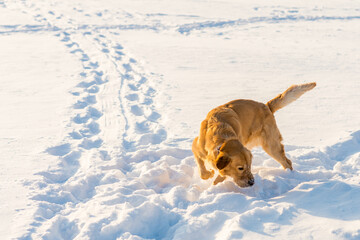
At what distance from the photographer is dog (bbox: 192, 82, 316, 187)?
3.92m

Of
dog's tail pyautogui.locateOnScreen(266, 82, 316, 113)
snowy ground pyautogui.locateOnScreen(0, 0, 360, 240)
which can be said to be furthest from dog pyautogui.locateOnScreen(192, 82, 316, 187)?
snowy ground pyautogui.locateOnScreen(0, 0, 360, 240)

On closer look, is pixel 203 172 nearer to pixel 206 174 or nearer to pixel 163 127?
pixel 206 174

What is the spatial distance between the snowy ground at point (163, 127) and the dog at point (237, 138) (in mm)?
194

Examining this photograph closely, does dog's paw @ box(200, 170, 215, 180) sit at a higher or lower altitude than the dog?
lower

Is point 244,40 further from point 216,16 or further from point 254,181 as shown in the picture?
point 254,181

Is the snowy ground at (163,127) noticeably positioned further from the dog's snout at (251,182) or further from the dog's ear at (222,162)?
the dog's ear at (222,162)

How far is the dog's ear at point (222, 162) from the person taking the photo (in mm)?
3793

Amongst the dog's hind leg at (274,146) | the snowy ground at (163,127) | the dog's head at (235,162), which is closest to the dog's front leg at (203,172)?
the snowy ground at (163,127)

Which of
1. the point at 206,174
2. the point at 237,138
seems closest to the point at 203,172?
the point at 206,174

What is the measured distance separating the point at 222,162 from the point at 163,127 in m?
2.52

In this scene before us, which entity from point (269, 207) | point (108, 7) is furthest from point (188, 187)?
point (108, 7)

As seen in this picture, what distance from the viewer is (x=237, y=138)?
4.15 metres

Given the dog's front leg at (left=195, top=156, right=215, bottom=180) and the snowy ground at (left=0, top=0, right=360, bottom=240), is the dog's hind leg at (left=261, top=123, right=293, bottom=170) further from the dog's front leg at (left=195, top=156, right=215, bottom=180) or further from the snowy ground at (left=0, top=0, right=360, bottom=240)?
the dog's front leg at (left=195, top=156, right=215, bottom=180)

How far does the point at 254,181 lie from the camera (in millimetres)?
4074
